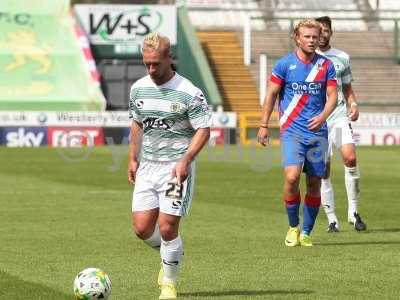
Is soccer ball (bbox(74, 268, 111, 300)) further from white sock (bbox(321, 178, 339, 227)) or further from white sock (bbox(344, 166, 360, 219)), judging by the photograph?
white sock (bbox(344, 166, 360, 219))

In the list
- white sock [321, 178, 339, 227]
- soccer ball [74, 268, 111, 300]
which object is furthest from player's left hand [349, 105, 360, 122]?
soccer ball [74, 268, 111, 300]

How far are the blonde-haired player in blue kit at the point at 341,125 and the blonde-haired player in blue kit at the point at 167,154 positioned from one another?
5.21 meters

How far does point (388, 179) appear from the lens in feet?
83.9

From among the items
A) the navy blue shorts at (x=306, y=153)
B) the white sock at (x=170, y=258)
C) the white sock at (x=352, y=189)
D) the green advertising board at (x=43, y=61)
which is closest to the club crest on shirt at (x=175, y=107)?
the white sock at (x=170, y=258)

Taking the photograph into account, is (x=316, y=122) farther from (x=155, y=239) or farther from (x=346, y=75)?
(x=155, y=239)

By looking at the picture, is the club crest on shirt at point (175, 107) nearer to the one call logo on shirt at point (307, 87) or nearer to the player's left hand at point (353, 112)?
the one call logo on shirt at point (307, 87)

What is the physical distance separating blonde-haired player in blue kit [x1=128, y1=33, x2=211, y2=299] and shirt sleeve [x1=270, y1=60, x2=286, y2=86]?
350 cm

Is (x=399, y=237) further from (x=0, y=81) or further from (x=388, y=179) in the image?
(x=0, y=81)

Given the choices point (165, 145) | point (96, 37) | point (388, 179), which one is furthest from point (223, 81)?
point (165, 145)

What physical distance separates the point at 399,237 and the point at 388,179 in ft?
35.6

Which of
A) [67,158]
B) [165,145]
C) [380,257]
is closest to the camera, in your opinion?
[165,145]

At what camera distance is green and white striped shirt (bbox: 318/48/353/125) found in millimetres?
15555

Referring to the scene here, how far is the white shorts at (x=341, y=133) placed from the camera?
15.7 metres

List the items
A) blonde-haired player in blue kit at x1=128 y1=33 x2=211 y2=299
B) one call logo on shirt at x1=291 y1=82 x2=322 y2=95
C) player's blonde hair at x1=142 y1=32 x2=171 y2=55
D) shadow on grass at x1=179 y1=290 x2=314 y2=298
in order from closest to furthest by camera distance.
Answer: player's blonde hair at x1=142 y1=32 x2=171 y2=55 → blonde-haired player in blue kit at x1=128 y1=33 x2=211 y2=299 → shadow on grass at x1=179 y1=290 x2=314 y2=298 → one call logo on shirt at x1=291 y1=82 x2=322 y2=95
